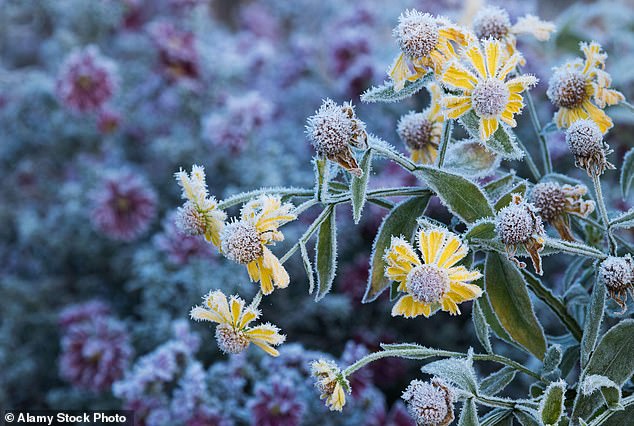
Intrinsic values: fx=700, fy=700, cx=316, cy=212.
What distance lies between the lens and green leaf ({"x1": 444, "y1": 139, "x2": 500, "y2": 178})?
704 millimetres

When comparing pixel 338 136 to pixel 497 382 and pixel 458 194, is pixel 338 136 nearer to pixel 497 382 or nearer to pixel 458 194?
pixel 458 194

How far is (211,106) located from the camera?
160 cm

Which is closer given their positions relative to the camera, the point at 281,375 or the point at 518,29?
the point at 518,29

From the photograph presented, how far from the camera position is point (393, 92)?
0.68m

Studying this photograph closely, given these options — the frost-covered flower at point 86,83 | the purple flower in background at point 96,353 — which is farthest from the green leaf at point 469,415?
the frost-covered flower at point 86,83

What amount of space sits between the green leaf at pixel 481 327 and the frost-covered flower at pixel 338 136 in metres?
0.18

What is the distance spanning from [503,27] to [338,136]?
281 millimetres

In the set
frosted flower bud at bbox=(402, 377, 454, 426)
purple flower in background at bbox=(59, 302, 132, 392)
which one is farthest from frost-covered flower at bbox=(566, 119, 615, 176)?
purple flower in background at bbox=(59, 302, 132, 392)

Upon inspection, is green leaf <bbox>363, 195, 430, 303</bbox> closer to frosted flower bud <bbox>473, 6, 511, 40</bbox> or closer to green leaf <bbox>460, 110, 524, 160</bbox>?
green leaf <bbox>460, 110, 524, 160</bbox>

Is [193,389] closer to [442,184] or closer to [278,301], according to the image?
[278,301]

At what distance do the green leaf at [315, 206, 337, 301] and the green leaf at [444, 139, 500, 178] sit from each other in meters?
→ 0.13

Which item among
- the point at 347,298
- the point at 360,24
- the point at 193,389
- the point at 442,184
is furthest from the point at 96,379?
the point at 360,24

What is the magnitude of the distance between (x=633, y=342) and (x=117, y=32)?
5.32 feet

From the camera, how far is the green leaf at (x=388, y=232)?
0.71m
